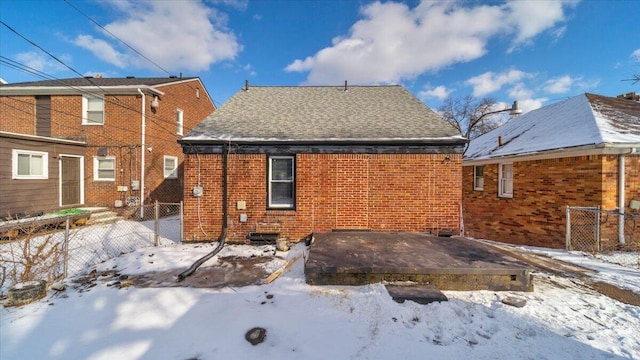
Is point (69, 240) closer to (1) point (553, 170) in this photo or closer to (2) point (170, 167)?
(2) point (170, 167)

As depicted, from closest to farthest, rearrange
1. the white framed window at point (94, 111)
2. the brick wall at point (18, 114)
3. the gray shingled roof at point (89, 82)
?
the white framed window at point (94, 111) → the brick wall at point (18, 114) → the gray shingled roof at point (89, 82)

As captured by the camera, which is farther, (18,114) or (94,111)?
(18,114)

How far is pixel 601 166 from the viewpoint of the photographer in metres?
6.88

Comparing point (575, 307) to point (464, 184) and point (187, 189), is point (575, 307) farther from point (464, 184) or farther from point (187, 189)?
point (464, 184)

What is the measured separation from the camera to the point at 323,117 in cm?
Result: 805

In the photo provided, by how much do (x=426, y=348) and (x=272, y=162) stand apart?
222 inches

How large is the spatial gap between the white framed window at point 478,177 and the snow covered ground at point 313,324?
24.2 feet

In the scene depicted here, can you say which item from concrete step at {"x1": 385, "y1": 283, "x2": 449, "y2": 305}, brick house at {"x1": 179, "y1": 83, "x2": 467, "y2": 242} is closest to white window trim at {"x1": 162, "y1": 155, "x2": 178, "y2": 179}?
brick house at {"x1": 179, "y1": 83, "x2": 467, "y2": 242}

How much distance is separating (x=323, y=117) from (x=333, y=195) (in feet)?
9.04

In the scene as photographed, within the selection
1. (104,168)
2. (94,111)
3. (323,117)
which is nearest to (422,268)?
(323,117)

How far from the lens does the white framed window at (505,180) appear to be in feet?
32.0

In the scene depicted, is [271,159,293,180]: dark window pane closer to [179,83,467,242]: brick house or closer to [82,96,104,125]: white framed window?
[179,83,467,242]: brick house

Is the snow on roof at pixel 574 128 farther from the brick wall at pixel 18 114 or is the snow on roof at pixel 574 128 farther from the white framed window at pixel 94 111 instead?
the brick wall at pixel 18 114

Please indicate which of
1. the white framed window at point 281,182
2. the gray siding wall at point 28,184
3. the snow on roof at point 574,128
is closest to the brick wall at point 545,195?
the snow on roof at point 574,128
